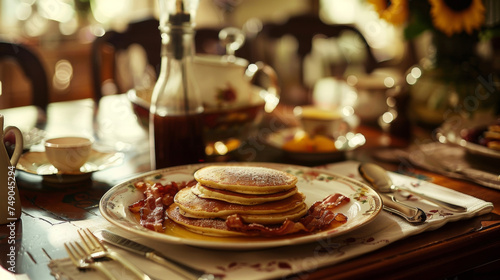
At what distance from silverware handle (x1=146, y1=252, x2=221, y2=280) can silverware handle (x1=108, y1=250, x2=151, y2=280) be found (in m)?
0.03

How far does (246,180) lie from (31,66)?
136 cm

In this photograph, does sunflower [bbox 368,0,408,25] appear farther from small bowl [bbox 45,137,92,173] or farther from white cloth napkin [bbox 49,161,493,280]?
small bowl [bbox 45,137,92,173]

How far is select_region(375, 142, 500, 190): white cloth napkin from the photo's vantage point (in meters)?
1.10

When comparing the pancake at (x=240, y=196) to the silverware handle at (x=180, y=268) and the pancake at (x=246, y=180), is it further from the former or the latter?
the silverware handle at (x=180, y=268)

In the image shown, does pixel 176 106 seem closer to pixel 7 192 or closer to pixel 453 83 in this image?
pixel 7 192

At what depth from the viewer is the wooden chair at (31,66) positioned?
71.7 inches

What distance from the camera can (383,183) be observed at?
3.29 ft

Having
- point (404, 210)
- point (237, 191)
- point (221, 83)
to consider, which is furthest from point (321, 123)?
point (237, 191)

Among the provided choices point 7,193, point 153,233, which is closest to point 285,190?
point 153,233

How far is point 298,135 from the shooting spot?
1.37 metres

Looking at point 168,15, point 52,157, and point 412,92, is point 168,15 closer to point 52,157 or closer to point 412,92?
point 52,157

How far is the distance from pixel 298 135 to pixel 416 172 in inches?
12.9

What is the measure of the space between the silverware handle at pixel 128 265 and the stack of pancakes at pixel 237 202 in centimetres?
11

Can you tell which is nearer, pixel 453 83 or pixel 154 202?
pixel 154 202
